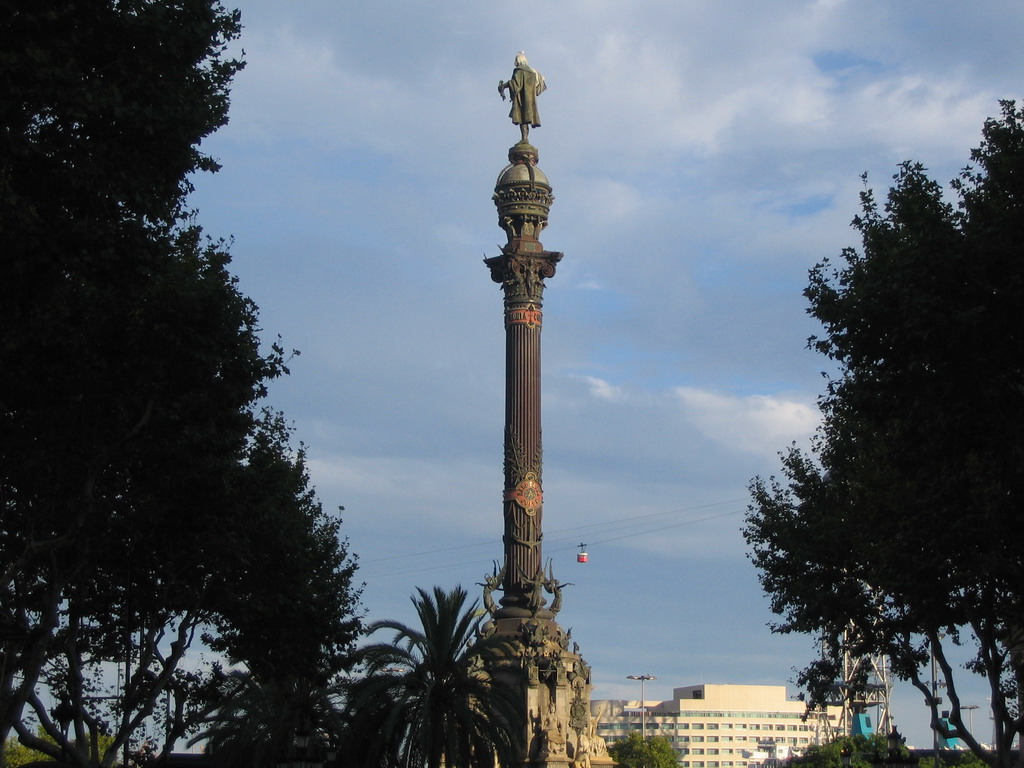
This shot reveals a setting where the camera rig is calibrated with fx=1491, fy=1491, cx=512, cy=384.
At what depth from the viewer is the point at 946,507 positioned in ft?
92.4

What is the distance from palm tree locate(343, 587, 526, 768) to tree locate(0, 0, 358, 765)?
12.8 feet

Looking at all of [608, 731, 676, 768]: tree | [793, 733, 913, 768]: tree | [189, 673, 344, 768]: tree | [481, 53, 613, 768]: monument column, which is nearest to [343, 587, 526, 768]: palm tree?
[189, 673, 344, 768]: tree

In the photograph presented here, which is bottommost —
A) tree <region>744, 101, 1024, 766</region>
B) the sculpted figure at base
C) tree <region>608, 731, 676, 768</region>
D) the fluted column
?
tree <region>608, 731, 676, 768</region>

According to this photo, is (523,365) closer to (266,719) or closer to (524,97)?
(524,97)

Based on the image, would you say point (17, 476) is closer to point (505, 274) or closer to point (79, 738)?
point (79, 738)

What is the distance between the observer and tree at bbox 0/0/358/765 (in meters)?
22.7

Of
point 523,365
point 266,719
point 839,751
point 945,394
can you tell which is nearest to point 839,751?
point 839,751

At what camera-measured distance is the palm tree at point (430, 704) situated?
39.9 m

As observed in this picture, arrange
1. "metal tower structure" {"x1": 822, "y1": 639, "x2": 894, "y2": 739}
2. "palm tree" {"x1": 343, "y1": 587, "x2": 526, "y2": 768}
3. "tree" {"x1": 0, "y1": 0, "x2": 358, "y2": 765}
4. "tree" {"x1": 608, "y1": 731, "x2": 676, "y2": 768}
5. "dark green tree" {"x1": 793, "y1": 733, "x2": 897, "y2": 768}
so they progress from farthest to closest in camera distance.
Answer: "tree" {"x1": 608, "y1": 731, "x2": 676, "y2": 768}
"dark green tree" {"x1": 793, "y1": 733, "x2": 897, "y2": 768}
"metal tower structure" {"x1": 822, "y1": 639, "x2": 894, "y2": 739}
"palm tree" {"x1": 343, "y1": 587, "x2": 526, "y2": 768}
"tree" {"x1": 0, "y1": 0, "x2": 358, "y2": 765}

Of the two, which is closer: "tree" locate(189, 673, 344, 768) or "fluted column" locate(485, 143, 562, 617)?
"tree" locate(189, 673, 344, 768)

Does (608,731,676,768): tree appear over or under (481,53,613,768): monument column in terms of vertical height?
under

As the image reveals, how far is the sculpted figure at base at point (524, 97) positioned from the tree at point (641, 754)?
73896mm

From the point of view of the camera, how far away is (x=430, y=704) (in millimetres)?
40344

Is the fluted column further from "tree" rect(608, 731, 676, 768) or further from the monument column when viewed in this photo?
"tree" rect(608, 731, 676, 768)
